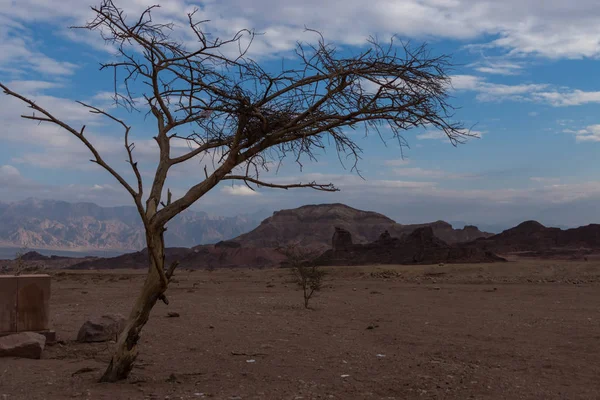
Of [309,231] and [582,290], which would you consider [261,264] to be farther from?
[582,290]

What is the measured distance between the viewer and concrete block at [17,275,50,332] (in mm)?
10734

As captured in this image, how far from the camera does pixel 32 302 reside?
10.9 m

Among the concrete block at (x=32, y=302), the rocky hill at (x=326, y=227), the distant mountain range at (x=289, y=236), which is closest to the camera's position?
the concrete block at (x=32, y=302)

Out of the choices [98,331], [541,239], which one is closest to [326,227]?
[541,239]

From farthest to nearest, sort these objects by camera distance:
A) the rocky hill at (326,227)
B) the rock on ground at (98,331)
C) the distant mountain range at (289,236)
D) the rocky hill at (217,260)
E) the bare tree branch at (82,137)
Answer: the rocky hill at (326,227)
the distant mountain range at (289,236)
the rocky hill at (217,260)
the rock on ground at (98,331)
the bare tree branch at (82,137)

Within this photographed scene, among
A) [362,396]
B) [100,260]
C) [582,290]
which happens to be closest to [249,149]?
[362,396]

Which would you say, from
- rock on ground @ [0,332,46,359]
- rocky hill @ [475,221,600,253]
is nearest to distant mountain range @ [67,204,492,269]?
rocky hill @ [475,221,600,253]

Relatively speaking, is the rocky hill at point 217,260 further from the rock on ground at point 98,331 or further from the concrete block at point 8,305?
the concrete block at point 8,305

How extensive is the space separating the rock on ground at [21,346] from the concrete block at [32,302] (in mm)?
1185

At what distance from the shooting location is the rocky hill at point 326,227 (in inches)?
4114

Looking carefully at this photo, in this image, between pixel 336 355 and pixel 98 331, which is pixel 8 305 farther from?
pixel 336 355

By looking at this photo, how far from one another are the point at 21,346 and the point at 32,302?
63.2 inches

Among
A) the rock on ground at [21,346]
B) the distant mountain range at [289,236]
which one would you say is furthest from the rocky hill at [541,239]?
the rock on ground at [21,346]

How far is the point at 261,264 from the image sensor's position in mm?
76688
